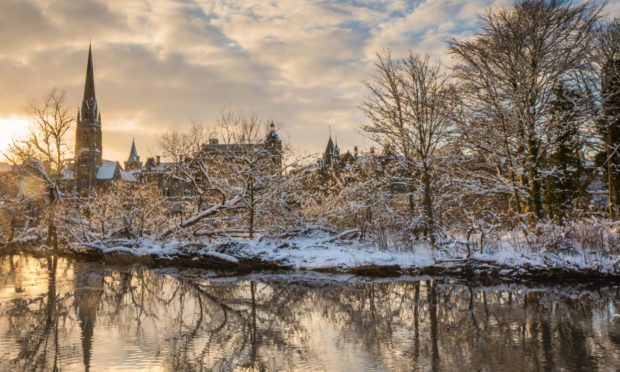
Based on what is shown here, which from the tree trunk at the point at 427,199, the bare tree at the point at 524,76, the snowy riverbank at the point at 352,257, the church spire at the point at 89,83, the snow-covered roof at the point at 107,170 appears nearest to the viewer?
the snowy riverbank at the point at 352,257

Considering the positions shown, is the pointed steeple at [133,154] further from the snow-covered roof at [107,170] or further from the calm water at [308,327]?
the calm water at [308,327]

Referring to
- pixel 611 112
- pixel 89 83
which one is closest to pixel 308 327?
pixel 611 112

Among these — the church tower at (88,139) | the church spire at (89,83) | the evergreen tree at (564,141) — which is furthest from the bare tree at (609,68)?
the church tower at (88,139)

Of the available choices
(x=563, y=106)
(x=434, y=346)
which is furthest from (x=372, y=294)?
(x=563, y=106)

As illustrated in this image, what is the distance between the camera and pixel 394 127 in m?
23.8

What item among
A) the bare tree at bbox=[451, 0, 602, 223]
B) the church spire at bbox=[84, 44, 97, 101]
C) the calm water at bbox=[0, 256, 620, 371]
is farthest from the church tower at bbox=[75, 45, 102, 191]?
the bare tree at bbox=[451, 0, 602, 223]

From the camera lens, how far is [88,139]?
10538 centimetres

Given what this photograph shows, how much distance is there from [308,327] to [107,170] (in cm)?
10630

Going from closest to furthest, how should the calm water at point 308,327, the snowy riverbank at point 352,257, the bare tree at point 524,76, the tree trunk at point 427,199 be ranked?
the calm water at point 308,327 → the snowy riverbank at point 352,257 → the bare tree at point 524,76 → the tree trunk at point 427,199

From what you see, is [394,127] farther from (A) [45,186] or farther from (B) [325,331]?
(A) [45,186]

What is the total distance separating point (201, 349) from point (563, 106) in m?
24.3

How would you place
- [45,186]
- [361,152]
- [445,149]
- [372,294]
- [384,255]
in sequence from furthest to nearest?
[45,186], [361,152], [445,149], [384,255], [372,294]

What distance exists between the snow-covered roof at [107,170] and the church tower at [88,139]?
1.31 metres

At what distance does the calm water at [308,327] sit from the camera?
27.1 ft
